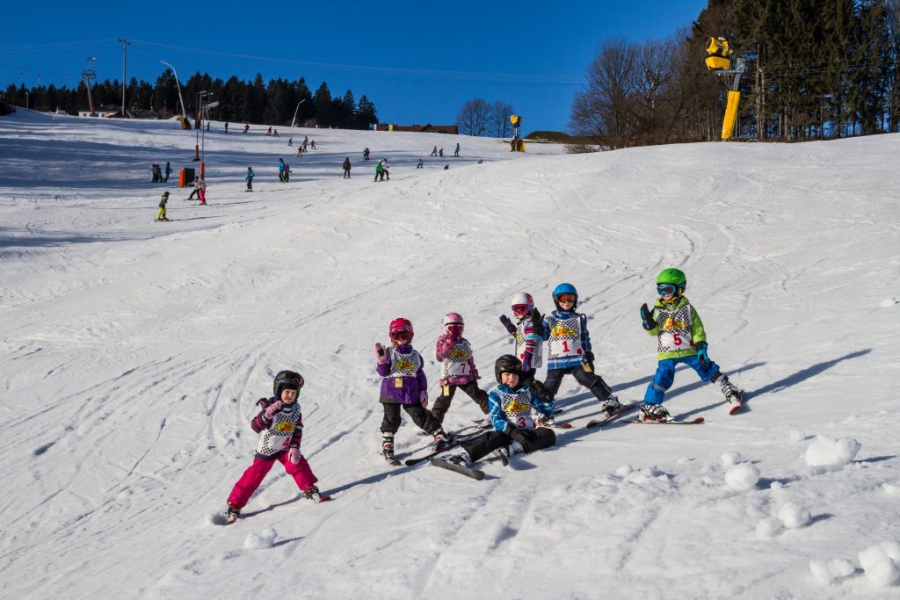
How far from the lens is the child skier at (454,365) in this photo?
7.28 meters

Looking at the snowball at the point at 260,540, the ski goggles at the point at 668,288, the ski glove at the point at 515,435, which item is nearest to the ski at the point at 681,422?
the ski goggles at the point at 668,288

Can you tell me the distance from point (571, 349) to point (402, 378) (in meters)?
1.78

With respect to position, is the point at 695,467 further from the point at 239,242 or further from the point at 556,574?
the point at 239,242

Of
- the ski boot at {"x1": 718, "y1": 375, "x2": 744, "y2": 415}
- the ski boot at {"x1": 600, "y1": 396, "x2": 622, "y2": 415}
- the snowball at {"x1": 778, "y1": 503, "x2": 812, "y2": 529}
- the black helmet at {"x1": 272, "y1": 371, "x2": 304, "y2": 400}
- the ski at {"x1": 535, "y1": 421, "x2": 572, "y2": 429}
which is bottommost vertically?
the ski at {"x1": 535, "y1": 421, "x2": 572, "y2": 429}

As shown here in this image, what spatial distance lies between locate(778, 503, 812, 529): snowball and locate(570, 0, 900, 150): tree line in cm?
4257

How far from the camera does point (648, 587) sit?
329cm

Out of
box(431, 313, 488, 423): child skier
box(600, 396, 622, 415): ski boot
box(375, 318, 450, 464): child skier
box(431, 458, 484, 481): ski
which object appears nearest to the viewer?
box(431, 458, 484, 481): ski

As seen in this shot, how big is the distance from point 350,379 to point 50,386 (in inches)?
166

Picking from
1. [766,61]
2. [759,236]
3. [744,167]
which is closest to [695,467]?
[759,236]

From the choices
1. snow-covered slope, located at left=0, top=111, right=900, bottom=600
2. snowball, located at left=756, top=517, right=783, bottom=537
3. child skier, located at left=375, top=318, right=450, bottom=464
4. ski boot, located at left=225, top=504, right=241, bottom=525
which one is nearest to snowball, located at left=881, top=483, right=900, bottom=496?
snow-covered slope, located at left=0, top=111, right=900, bottom=600

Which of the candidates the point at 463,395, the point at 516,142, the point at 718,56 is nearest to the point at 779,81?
the point at 718,56

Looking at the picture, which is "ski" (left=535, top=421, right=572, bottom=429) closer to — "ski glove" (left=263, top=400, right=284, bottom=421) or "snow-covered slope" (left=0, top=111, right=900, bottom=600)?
"snow-covered slope" (left=0, top=111, right=900, bottom=600)

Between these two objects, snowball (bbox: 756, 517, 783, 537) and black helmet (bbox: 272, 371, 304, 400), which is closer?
snowball (bbox: 756, 517, 783, 537)

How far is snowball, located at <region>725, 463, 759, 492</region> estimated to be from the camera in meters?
4.16
